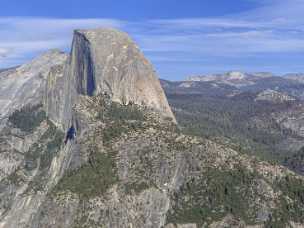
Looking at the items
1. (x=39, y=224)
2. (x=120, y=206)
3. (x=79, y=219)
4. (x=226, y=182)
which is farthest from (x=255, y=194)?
(x=39, y=224)

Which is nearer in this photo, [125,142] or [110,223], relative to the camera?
[110,223]

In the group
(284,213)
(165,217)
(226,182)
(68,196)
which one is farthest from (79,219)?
(284,213)

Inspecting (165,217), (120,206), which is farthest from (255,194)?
(120,206)

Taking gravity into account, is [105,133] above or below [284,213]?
above

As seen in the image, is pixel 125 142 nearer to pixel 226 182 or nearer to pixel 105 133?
pixel 105 133

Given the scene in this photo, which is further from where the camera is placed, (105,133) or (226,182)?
(105,133)

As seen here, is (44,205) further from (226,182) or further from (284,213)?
(284,213)

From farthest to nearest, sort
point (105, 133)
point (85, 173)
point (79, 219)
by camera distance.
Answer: point (105, 133) < point (85, 173) < point (79, 219)

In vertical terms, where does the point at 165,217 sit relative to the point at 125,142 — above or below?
below

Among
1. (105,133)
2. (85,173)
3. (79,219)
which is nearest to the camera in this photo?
(79,219)
